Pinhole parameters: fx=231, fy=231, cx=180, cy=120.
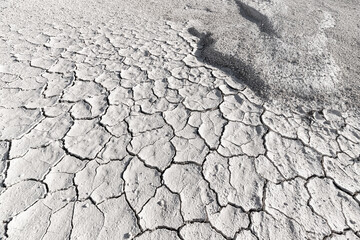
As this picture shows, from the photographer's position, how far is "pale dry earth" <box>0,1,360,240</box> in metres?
1.31

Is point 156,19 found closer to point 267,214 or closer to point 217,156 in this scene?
point 217,156

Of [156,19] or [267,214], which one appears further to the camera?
[156,19]

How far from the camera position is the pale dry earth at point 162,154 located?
1310mm

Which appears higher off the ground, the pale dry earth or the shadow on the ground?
the shadow on the ground

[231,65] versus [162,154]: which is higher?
[231,65]

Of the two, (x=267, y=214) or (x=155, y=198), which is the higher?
(x=267, y=214)

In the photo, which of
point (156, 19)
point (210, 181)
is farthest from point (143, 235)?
point (156, 19)

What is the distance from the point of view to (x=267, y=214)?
53.4 inches

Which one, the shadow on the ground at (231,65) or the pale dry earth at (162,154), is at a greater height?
the shadow on the ground at (231,65)

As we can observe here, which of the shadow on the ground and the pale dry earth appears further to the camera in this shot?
the shadow on the ground

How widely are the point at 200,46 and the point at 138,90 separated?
1.13 m

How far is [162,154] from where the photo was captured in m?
1.66

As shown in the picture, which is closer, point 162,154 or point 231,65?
point 162,154

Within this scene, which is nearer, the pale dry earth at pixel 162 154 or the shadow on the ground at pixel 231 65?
the pale dry earth at pixel 162 154
